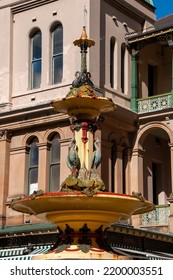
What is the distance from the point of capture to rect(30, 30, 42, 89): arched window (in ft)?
99.7

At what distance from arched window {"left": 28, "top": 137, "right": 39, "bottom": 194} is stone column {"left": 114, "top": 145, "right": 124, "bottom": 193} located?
130 inches

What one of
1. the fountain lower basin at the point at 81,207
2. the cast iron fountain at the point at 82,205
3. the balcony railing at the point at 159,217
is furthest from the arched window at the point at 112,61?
the fountain lower basin at the point at 81,207

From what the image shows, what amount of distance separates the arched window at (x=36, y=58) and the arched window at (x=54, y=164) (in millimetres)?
2773

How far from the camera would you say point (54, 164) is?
28.8 metres

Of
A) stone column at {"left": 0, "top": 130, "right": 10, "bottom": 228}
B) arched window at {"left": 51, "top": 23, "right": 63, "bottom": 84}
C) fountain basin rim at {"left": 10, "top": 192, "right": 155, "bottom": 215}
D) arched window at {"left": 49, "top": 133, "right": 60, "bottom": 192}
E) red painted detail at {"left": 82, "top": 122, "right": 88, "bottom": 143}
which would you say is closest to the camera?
fountain basin rim at {"left": 10, "top": 192, "right": 155, "bottom": 215}

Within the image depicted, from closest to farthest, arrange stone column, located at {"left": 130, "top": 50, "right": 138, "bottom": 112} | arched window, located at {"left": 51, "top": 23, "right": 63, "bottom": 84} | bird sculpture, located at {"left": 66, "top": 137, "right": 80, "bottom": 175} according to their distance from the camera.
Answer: bird sculpture, located at {"left": 66, "top": 137, "right": 80, "bottom": 175}
arched window, located at {"left": 51, "top": 23, "right": 63, "bottom": 84}
stone column, located at {"left": 130, "top": 50, "right": 138, "bottom": 112}

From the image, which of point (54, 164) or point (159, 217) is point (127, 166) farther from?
point (54, 164)

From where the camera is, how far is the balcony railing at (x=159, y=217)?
28812 millimetres

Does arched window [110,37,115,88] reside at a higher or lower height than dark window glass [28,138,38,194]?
higher

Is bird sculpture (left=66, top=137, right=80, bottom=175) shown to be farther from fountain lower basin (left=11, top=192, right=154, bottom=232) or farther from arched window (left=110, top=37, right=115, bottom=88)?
arched window (left=110, top=37, right=115, bottom=88)

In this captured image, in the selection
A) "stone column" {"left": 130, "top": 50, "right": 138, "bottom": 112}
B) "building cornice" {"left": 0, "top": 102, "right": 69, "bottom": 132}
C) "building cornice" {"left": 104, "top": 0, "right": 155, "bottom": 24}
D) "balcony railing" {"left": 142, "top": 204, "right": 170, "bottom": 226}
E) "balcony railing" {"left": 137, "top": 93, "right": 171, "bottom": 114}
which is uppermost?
"building cornice" {"left": 104, "top": 0, "right": 155, "bottom": 24}

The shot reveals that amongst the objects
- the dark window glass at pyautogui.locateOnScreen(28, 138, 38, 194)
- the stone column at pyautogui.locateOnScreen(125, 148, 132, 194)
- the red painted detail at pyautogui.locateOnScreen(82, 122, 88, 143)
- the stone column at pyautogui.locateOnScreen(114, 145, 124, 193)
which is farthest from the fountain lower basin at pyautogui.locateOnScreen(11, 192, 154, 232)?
the stone column at pyautogui.locateOnScreen(125, 148, 132, 194)

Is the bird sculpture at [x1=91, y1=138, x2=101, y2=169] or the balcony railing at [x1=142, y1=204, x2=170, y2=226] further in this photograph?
the balcony railing at [x1=142, y1=204, x2=170, y2=226]
